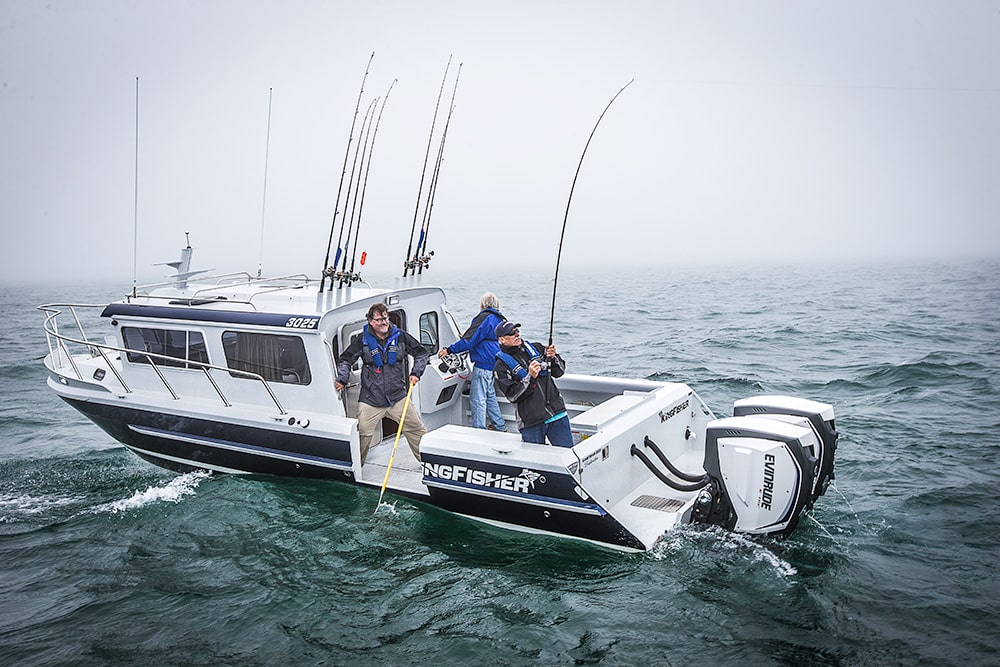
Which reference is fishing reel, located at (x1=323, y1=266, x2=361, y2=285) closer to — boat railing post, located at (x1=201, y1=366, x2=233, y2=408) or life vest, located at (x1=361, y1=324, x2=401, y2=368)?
life vest, located at (x1=361, y1=324, x2=401, y2=368)

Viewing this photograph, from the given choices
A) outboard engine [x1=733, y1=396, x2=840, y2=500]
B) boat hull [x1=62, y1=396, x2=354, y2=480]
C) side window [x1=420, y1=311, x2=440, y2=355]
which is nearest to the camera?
outboard engine [x1=733, y1=396, x2=840, y2=500]

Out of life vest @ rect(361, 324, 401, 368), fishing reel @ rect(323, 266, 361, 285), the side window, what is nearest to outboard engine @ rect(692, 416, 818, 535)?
life vest @ rect(361, 324, 401, 368)

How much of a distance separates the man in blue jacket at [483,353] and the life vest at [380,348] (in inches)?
17.6

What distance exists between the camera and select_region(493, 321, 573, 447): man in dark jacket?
21.1 ft

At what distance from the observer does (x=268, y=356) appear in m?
7.61

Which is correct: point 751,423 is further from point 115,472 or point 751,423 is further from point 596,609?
point 115,472

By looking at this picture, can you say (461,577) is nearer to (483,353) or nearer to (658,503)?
(658,503)

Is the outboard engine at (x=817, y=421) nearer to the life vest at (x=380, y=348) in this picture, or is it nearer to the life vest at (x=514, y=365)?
the life vest at (x=514, y=365)

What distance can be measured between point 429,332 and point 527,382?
244 centimetres

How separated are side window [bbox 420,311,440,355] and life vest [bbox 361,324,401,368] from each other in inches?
49.5

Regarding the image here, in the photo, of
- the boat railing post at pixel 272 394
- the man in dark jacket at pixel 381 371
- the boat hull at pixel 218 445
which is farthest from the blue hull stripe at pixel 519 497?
the boat railing post at pixel 272 394

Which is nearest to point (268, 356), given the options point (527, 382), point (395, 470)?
point (395, 470)

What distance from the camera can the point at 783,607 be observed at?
5352 mm

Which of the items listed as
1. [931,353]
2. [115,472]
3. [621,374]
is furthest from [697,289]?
[115,472]
